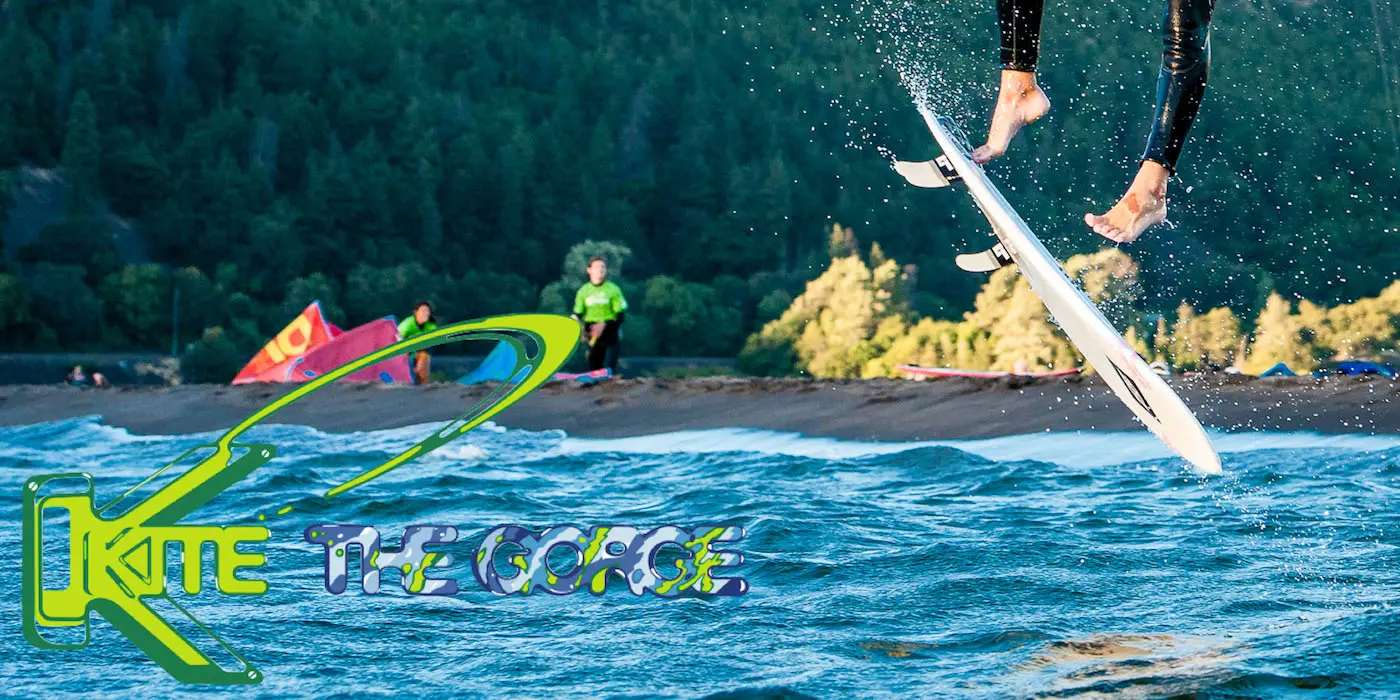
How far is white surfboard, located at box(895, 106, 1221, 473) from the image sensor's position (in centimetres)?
645

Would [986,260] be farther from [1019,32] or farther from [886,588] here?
[886,588]

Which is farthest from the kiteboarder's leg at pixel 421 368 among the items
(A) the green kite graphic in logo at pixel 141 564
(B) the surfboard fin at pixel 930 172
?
(B) the surfboard fin at pixel 930 172

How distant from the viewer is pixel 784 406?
15.7 meters

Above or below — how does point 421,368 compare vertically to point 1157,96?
below

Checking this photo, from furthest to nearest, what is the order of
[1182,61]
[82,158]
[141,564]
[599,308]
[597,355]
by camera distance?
[82,158], [597,355], [599,308], [141,564], [1182,61]

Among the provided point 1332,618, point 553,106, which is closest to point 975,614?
point 1332,618

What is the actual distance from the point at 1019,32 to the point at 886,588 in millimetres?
3101

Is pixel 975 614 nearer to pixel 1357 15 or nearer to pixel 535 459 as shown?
pixel 535 459

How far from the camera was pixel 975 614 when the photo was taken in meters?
7.12

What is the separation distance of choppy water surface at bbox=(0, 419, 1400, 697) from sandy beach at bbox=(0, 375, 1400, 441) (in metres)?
0.54

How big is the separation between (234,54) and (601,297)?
214 feet

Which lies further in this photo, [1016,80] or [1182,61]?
[1016,80]

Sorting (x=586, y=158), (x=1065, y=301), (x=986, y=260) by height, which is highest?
(x=586, y=158)

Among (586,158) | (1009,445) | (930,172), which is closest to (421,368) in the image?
(1009,445)
